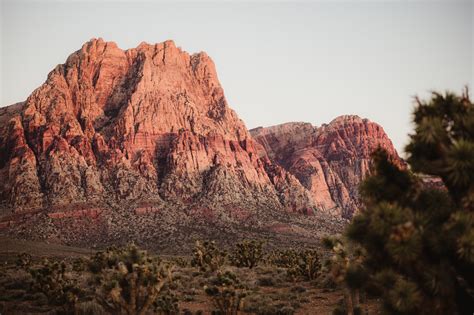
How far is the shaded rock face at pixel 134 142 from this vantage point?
306 feet

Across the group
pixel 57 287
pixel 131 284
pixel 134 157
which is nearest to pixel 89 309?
pixel 57 287

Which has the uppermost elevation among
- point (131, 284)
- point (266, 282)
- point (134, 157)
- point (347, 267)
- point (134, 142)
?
point (134, 142)

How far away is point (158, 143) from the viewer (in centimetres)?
11988

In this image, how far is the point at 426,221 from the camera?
7.61m

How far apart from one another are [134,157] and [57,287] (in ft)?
312

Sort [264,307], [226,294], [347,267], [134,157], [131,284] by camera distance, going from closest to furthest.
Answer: [347,267] → [131,284] → [226,294] → [264,307] → [134,157]

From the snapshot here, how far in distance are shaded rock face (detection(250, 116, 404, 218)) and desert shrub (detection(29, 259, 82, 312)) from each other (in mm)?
140461

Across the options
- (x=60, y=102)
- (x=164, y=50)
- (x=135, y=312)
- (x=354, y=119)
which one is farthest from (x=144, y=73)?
(x=135, y=312)

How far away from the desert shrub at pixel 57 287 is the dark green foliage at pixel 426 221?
12.2 m

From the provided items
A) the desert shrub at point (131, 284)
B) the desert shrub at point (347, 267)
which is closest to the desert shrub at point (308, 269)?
the desert shrub at point (347, 267)

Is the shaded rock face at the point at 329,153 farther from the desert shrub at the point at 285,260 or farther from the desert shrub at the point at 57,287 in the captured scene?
the desert shrub at the point at 57,287

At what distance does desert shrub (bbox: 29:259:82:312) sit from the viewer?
16.6 meters

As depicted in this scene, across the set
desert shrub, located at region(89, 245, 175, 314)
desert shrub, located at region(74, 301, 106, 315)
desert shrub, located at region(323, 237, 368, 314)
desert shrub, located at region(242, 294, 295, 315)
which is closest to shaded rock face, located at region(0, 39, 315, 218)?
desert shrub, located at region(242, 294, 295, 315)

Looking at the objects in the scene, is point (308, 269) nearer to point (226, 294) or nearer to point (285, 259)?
point (285, 259)
